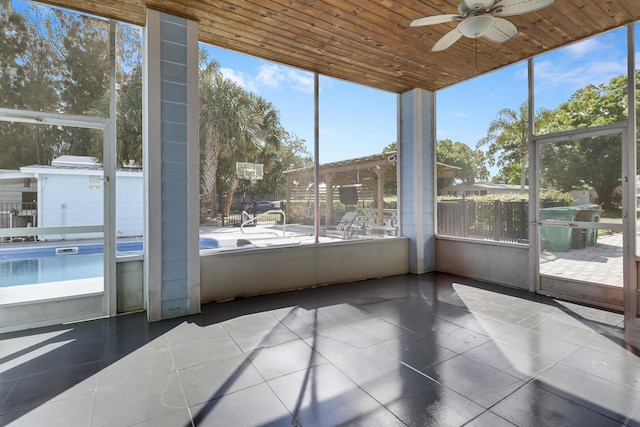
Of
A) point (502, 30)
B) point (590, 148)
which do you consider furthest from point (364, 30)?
point (590, 148)

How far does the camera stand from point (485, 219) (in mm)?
5273

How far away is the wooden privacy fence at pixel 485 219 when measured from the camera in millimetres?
4812

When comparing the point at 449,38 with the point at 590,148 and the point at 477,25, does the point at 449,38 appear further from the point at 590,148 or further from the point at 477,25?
the point at 590,148

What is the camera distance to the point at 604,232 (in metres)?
3.98

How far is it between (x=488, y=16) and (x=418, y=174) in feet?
10.2

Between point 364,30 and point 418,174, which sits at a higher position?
point 364,30

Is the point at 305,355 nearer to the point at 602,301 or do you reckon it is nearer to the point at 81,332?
the point at 81,332

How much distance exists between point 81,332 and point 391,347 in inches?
118

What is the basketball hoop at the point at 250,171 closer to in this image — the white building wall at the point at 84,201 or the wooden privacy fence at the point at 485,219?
the white building wall at the point at 84,201

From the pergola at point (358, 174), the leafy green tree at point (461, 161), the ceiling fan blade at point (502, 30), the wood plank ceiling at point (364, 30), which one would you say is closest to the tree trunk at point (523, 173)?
the leafy green tree at point (461, 161)

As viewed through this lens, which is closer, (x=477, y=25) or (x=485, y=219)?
(x=477, y=25)

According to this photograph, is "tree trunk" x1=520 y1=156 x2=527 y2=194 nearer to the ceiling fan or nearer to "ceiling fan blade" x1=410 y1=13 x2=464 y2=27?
the ceiling fan

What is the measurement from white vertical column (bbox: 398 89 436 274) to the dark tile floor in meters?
2.06

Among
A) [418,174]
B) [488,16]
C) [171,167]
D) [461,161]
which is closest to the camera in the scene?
[488,16]
